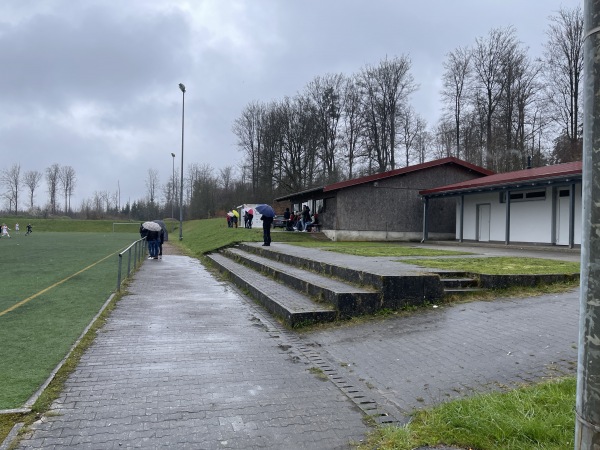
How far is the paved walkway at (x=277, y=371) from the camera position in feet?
12.6

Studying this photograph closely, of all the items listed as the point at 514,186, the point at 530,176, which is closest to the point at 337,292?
the point at 530,176

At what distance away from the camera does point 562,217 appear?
65.6ft

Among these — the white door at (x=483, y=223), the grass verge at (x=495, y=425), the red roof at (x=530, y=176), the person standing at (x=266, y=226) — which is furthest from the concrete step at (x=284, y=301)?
the white door at (x=483, y=223)

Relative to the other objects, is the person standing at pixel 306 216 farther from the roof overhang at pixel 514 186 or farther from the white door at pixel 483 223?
the white door at pixel 483 223

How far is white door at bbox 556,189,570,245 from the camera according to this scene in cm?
1973

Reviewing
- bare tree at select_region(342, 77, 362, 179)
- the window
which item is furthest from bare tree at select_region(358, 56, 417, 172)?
the window

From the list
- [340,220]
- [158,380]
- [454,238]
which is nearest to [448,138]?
[454,238]

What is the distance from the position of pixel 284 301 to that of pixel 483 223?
1911cm

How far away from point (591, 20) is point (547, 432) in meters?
2.66

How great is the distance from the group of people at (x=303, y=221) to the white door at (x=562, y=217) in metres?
13.7

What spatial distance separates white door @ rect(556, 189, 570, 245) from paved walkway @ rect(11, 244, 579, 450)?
12.8 m

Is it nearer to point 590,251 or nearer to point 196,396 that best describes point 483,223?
point 196,396

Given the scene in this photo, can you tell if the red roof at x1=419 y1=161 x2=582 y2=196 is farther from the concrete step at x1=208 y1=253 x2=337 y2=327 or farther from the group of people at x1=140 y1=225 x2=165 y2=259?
the group of people at x1=140 y1=225 x2=165 y2=259

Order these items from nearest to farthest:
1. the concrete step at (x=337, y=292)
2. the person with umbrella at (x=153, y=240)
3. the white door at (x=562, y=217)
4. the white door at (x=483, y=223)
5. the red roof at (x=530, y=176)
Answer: the concrete step at (x=337, y=292) < the red roof at (x=530, y=176) < the white door at (x=562, y=217) < the person with umbrella at (x=153, y=240) < the white door at (x=483, y=223)
